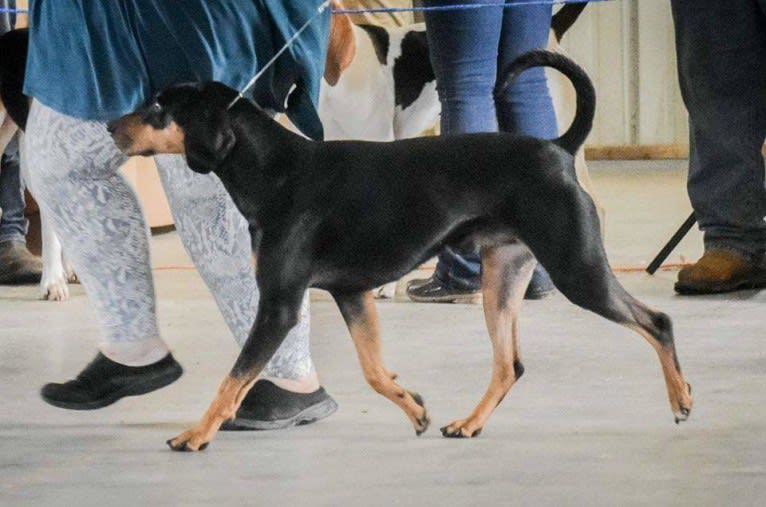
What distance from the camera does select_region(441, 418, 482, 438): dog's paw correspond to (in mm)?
2480

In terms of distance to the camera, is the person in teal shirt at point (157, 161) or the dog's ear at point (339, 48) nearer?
the person in teal shirt at point (157, 161)

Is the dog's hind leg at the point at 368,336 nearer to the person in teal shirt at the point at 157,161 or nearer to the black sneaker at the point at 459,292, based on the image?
the person in teal shirt at the point at 157,161

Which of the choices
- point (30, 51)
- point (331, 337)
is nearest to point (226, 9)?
point (30, 51)

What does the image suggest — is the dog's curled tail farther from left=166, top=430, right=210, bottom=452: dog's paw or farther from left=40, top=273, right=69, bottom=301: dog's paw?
left=40, top=273, right=69, bottom=301: dog's paw

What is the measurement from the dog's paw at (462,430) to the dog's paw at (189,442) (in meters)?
0.39

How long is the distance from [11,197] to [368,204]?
116 inches

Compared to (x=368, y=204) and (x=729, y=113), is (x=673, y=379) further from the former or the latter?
(x=729, y=113)

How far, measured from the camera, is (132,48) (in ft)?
8.25

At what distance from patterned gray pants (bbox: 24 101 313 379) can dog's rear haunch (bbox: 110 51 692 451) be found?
0.22 meters

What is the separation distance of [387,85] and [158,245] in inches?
60.4

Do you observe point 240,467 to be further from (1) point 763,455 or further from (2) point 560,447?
(1) point 763,455

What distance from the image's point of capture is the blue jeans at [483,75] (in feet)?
12.8

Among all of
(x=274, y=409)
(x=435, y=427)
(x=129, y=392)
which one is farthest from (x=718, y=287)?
(x=129, y=392)

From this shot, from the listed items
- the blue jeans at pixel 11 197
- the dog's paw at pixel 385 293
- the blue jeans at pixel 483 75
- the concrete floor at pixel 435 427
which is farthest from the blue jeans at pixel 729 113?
the blue jeans at pixel 11 197
